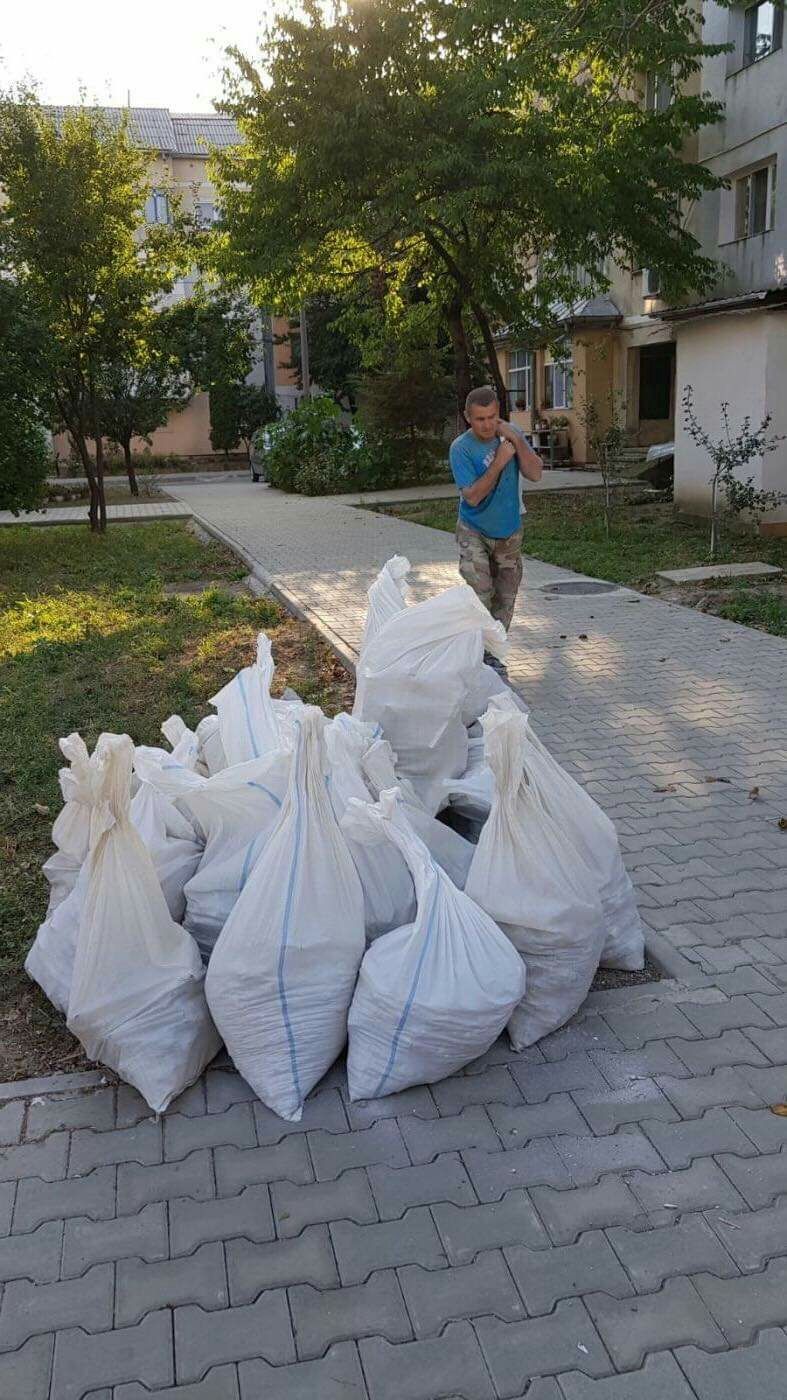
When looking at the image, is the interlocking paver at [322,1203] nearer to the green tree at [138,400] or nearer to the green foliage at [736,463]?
the green foliage at [736,463]

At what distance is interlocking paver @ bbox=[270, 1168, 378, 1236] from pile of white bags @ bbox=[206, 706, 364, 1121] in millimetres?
273

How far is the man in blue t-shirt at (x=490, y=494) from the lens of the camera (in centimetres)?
646

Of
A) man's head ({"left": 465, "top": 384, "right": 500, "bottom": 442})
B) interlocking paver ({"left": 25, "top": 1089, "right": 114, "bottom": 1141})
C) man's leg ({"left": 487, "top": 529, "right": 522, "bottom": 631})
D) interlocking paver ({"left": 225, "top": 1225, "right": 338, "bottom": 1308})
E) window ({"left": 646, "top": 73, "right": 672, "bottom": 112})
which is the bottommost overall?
interlocking paver ({"left": 225, "top": 1225, "right": 338, "bottom": 1308})

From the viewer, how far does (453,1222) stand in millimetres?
2531

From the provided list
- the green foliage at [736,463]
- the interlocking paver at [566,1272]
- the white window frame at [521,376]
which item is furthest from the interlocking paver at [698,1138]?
the white window frame at [521,376]

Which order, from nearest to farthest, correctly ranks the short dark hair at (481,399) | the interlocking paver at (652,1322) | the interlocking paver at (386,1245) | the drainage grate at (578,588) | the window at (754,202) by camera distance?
the interlocking paver at (652,1322) → the interlocking paver at (386,1245) → the short dark hair at (481,399) → the drainage grate at (578,588) → the window at (754,202)

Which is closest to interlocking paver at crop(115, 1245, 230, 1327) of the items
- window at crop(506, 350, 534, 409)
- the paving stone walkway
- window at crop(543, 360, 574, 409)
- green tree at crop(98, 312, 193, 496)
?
the paving stone walkway

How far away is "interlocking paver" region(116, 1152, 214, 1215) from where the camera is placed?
104 inches

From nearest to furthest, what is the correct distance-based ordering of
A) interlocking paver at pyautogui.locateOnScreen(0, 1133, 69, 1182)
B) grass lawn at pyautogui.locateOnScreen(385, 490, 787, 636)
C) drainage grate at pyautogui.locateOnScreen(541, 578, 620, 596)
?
Result: interlocking paver at pyautogui.locateOnScreen(0, 1133, 69, 1182) → grass lawn at pyautogui.locateOnScreen(385, 490, 787, 636) → drainage grate at pyautogui.locateOnScreen(541, 578, 620, 596)

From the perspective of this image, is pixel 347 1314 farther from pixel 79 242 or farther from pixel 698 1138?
pixel 79 242

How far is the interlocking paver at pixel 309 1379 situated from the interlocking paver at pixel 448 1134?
62 centimetres

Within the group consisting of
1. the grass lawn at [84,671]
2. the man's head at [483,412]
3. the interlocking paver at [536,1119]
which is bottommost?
the interlocking paver at [536,1119]

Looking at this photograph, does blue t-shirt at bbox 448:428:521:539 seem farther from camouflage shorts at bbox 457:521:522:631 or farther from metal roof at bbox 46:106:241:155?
metal roof at bbox 46:106:241:155

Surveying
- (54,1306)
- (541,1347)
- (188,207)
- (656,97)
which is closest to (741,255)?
(656,97)
